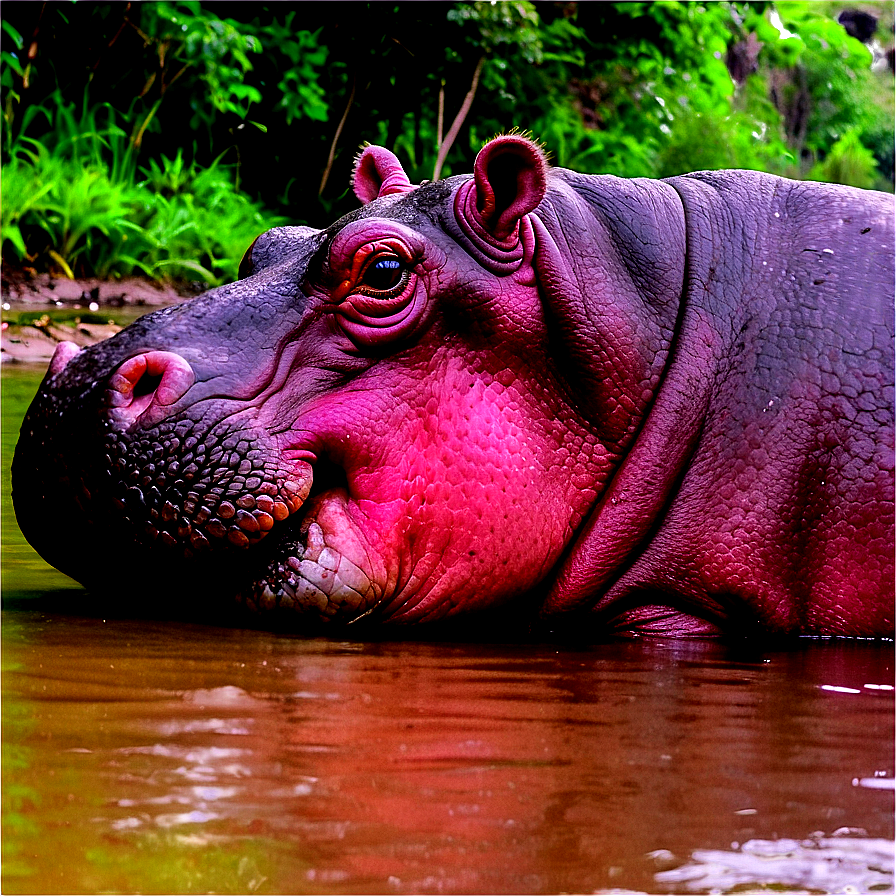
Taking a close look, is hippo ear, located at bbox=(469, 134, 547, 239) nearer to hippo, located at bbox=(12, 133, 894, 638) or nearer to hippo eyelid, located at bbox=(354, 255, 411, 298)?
hippo, located at bbox=(12, 133, 894, 638)

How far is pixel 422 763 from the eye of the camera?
229cm

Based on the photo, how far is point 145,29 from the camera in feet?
41.3

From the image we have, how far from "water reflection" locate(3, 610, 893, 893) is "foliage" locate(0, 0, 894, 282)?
818 centimetres

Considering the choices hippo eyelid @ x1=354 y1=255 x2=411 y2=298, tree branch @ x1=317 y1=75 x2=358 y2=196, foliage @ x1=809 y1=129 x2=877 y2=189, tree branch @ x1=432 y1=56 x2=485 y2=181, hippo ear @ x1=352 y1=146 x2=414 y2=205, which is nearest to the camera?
hippo eyelid @ x1=354 y1=255 x2=411 y2=298

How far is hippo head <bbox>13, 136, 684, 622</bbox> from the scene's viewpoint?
10.3 ft

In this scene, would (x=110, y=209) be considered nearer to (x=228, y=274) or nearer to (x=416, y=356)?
(x=228, y=274)

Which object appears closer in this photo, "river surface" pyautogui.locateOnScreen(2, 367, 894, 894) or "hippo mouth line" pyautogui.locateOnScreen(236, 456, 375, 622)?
"river surface" pyautogui.locateOnScreen(2, 367, 894, 894)

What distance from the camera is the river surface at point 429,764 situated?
1855 millimetres

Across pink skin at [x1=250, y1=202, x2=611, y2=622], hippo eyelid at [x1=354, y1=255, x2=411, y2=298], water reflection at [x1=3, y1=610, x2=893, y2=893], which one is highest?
hippo eyelid at [x1=354, y1=255, x2=411, y2=298]

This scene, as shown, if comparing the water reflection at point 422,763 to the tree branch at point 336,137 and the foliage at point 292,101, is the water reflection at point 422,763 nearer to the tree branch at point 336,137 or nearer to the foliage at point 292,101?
the foliage at point 292,101

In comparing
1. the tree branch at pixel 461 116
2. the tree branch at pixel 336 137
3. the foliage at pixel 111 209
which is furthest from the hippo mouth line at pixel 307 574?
the tree branch at pixel 336 137

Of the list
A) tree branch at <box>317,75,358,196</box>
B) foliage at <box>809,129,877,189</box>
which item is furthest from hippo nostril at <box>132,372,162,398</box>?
foliage at <box>809,129,877,189</box>

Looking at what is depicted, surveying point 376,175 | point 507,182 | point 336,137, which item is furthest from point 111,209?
point 507,182

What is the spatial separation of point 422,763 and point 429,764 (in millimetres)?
11
